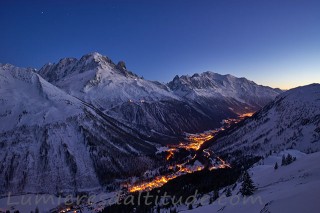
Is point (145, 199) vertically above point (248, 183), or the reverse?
point (248, 183)

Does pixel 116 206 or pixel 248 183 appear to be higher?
pixel 248 183

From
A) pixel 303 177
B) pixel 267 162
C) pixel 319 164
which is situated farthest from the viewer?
pixel 267 162

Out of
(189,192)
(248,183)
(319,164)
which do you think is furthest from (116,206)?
(319,164)

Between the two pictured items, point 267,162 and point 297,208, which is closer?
point 297,208

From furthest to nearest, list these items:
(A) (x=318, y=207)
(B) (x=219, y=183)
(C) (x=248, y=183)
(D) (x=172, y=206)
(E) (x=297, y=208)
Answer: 1. (B) (x=219, y=183)
2. (D) (x=172, y=206)
3. (C) (x=248, y=183)
4. (E) (x=297, y=208)
5. (A) (x=318, y=207)

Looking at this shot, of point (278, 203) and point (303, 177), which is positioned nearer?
point (278, 203)

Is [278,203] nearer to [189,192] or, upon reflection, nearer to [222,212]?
[222,212]

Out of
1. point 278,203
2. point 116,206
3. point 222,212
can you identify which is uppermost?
point 278,203

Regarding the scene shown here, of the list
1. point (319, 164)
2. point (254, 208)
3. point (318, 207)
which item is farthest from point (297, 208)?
point (319, 164)

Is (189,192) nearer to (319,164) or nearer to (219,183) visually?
(219,183)
